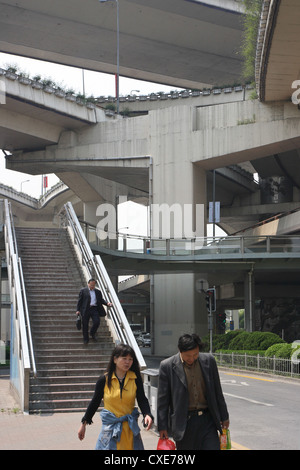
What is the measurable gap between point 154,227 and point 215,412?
33.5 m

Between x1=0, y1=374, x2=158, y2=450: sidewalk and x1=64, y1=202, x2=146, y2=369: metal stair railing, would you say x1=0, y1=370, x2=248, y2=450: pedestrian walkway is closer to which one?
x1=0, y1=374, x2=158, y2=450: sidewalk

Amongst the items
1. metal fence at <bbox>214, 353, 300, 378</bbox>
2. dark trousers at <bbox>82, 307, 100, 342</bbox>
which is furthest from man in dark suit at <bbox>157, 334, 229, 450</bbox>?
metal fence at <bbox>214, 353, 300, 378</bbox>

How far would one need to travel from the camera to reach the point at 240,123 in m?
38.9

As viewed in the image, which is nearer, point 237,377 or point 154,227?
point 237,377

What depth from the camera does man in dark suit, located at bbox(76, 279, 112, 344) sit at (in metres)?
16.2

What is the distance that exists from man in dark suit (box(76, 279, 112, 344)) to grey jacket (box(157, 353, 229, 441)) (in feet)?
31.7

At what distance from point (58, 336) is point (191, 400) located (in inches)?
414

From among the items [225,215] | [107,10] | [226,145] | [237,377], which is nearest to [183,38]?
[107,10]

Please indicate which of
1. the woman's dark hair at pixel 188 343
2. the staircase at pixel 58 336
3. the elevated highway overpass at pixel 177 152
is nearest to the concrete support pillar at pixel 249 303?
the elevated highway overpass at pixel 177 152

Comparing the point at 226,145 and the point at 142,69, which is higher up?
the point at 142,69

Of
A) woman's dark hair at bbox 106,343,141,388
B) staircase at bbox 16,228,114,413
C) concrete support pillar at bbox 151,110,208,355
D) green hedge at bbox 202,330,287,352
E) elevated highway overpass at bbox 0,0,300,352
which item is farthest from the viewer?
concrete support pillar at bbox 151,110,208,355

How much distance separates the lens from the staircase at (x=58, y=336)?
1430 cm
